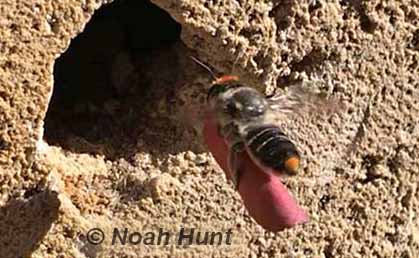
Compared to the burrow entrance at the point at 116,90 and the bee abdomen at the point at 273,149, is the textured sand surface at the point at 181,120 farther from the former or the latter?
the bee abdomen at the point at 273,149

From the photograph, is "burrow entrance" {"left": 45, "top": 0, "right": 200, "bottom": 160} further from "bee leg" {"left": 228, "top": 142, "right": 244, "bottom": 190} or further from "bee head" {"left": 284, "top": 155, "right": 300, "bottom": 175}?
"bee head" {"left": 284, "top": 155, "right": 300, "bottom": 175}

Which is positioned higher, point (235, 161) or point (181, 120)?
point (181, 120)

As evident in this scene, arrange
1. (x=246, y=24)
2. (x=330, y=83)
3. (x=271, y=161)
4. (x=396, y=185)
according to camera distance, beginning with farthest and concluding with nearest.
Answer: (x=396, y=185)
(x=330, y=83)
(x=246, y=24)
(x=271, y=161)

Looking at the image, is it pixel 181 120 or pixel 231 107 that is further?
pixel 181 120

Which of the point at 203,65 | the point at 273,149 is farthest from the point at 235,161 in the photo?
the point at 203,65

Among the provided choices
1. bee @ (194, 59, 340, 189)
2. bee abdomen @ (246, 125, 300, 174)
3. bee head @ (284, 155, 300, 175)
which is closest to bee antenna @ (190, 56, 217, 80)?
bee @ (194, 59, 340, 189)

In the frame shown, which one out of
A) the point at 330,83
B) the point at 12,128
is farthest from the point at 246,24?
the point at 12,128

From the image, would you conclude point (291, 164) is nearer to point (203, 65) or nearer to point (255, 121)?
point (255, 121)

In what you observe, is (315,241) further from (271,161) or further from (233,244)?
(271,161)
